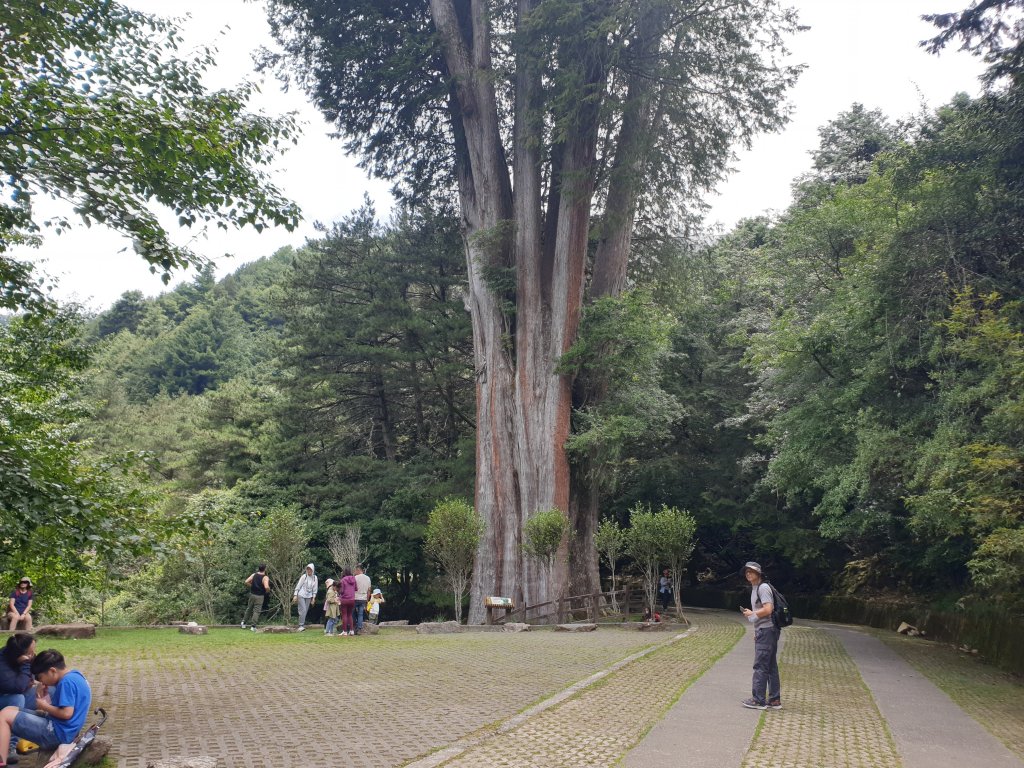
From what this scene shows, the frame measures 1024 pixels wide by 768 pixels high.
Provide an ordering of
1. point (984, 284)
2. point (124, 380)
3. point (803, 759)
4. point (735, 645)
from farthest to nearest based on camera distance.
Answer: point (124, 380), point (735, 645), point (984, 284), point (803, 759)

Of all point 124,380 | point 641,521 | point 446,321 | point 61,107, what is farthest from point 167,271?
point 124,380

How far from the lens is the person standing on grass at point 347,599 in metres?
16.0

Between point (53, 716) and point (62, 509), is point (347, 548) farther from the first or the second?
point (62, 509)

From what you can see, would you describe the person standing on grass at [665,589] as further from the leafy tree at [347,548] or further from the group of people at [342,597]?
the group of people at [342,597]

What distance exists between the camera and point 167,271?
739 centimetres

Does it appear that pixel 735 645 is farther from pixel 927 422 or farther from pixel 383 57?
pixel 383 57

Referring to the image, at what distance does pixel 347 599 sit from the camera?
16.0 metres

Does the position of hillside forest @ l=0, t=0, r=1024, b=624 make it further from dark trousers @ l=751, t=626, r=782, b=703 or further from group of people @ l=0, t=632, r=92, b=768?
dark trousers @ l=751, t=626, r=782, b=703

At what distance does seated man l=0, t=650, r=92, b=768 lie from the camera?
19.4ft

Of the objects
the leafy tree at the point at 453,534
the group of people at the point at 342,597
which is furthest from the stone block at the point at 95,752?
the leafy tree at the point at 453,534

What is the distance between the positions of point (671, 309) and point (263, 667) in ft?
62.5

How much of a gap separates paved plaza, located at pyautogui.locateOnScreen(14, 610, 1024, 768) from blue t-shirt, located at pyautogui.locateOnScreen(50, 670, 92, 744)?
337 millimetres

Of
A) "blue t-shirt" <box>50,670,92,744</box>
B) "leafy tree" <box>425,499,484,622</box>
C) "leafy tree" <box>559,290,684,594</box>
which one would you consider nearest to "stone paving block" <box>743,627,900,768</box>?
"blue t-shirt" <box>50,670,92,744</box>

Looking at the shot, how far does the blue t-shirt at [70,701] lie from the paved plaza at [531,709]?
34 centimetres
